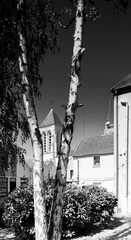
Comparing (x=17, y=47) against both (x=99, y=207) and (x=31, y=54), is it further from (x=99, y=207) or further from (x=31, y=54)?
(x=99, y=207)

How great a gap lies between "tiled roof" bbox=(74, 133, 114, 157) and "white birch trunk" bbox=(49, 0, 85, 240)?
2604 cm

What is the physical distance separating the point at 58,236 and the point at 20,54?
3.66 meters

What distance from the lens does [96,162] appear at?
32.2 m

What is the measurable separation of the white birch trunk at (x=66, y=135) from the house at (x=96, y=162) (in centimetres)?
2594

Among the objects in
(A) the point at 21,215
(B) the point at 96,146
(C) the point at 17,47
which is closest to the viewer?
(C) the point at 17,47

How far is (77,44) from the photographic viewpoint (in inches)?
211

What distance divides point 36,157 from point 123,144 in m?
13.6

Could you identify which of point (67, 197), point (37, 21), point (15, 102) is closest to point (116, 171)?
point (67, 197)

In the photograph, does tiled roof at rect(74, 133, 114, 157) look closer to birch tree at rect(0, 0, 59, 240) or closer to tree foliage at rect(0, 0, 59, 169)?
tree foliage at rect(0, 0, 59, 169)

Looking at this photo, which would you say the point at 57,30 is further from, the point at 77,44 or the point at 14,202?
the point at 14,202

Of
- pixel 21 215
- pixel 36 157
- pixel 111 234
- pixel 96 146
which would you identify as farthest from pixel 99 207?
pixel 96 146

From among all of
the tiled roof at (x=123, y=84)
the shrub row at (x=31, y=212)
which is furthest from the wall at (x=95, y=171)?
the shrub row at (x=31, y=212)

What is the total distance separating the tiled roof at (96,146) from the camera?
3152 centimetres

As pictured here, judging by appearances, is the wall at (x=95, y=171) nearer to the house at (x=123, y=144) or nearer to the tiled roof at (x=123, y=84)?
the house at (x=123, y=144)
